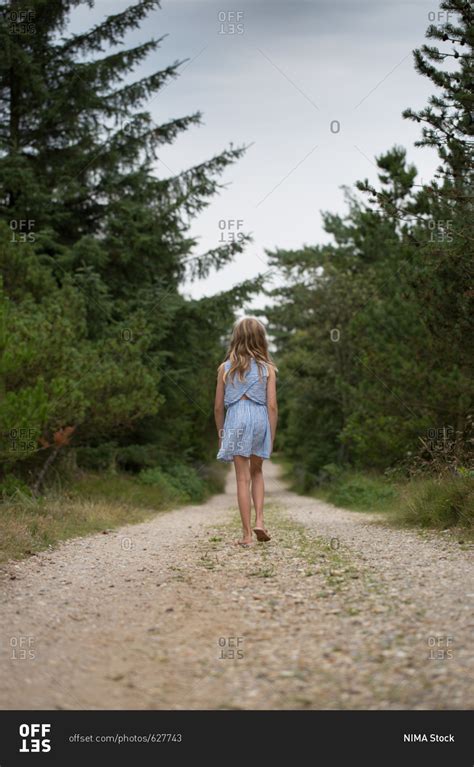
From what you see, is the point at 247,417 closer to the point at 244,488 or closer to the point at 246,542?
the point at 244,488

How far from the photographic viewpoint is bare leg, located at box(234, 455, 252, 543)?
22.5 ft

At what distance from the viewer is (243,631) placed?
381 cm

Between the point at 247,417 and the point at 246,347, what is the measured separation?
0.69 m

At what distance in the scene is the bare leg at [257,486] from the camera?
277 inches

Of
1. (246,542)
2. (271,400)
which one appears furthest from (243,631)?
(271,400)

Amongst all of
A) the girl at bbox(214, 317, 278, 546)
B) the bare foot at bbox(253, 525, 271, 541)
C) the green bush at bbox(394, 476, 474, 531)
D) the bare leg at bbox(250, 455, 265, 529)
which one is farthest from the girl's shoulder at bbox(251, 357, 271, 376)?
the green bush at bbox(394, 476, 474, 531)

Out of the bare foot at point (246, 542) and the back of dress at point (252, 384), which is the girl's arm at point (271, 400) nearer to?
the back of dress at point (252, 384)

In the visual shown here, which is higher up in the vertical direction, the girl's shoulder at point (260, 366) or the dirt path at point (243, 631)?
the girl's shoulder at point (260, 366)

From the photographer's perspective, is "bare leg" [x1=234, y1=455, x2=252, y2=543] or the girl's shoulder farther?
the girl's shoulder

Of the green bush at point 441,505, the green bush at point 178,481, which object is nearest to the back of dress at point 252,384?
the green bush at point 441,505

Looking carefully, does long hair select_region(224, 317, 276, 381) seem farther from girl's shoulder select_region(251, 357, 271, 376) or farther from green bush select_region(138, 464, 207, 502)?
green bush select_region(138, 464, 207, 502)

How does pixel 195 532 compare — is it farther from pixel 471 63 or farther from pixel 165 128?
pixel 165 128

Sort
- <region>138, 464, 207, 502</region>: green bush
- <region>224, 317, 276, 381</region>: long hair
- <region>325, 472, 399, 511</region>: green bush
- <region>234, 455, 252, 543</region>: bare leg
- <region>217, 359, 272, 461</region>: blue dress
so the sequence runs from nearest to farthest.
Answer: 1. <region>234, 455, 252, 543</region>: bare leg
2. <region>217, 359, 272, 461</region>: blue dress
3. <region>224, 317, 276, 381</region>: long hair
4. <region>325, 472, 399, 511</region>: green bush
5. <region>138, 464, 207, 502</region>: green bush
